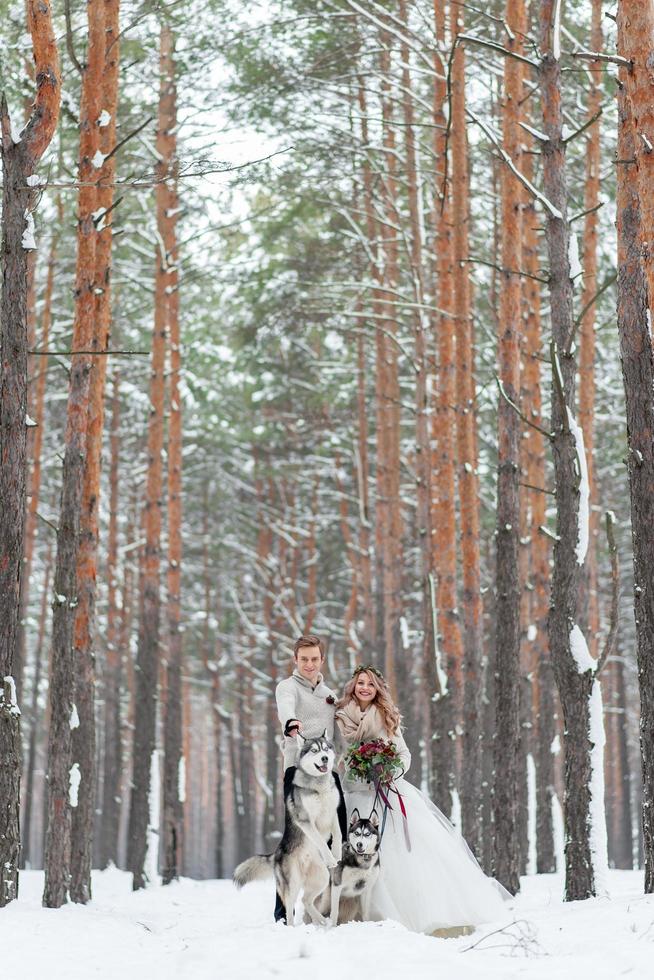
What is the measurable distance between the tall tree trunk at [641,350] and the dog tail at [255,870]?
Result: 253 centimetres

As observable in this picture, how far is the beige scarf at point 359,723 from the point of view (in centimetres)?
695

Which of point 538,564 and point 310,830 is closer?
point 310,830

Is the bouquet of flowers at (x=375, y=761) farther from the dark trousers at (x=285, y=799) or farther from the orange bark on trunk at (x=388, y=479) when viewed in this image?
the orange bark on trunk at (x=388, y=479)

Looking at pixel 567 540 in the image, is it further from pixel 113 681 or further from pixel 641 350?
pixel 113 681

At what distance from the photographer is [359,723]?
6.97 meters

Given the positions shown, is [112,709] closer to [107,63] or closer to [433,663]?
[433,663]

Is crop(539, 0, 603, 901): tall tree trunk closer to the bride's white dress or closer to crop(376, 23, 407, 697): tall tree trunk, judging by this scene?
the bride's white dress

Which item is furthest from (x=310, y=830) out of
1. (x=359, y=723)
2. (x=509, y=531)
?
(x=509, y=531)

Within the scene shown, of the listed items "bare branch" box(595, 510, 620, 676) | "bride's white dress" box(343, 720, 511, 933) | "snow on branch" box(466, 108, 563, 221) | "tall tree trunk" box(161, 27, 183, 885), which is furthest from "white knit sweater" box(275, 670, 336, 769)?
"tall tree trunk" box(161, 27, 183, 885)

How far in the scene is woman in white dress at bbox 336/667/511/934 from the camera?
22.1 feet

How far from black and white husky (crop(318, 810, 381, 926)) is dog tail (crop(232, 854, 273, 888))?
388 millimetres

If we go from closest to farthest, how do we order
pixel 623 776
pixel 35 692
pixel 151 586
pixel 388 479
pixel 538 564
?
pixel 151 586, pixel 538 564, pixel 388 479, pixel 35 692, pixel 623 776

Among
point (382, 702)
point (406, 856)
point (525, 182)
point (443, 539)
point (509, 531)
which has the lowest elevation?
point (406, 856)

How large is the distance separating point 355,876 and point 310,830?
1.52ft
